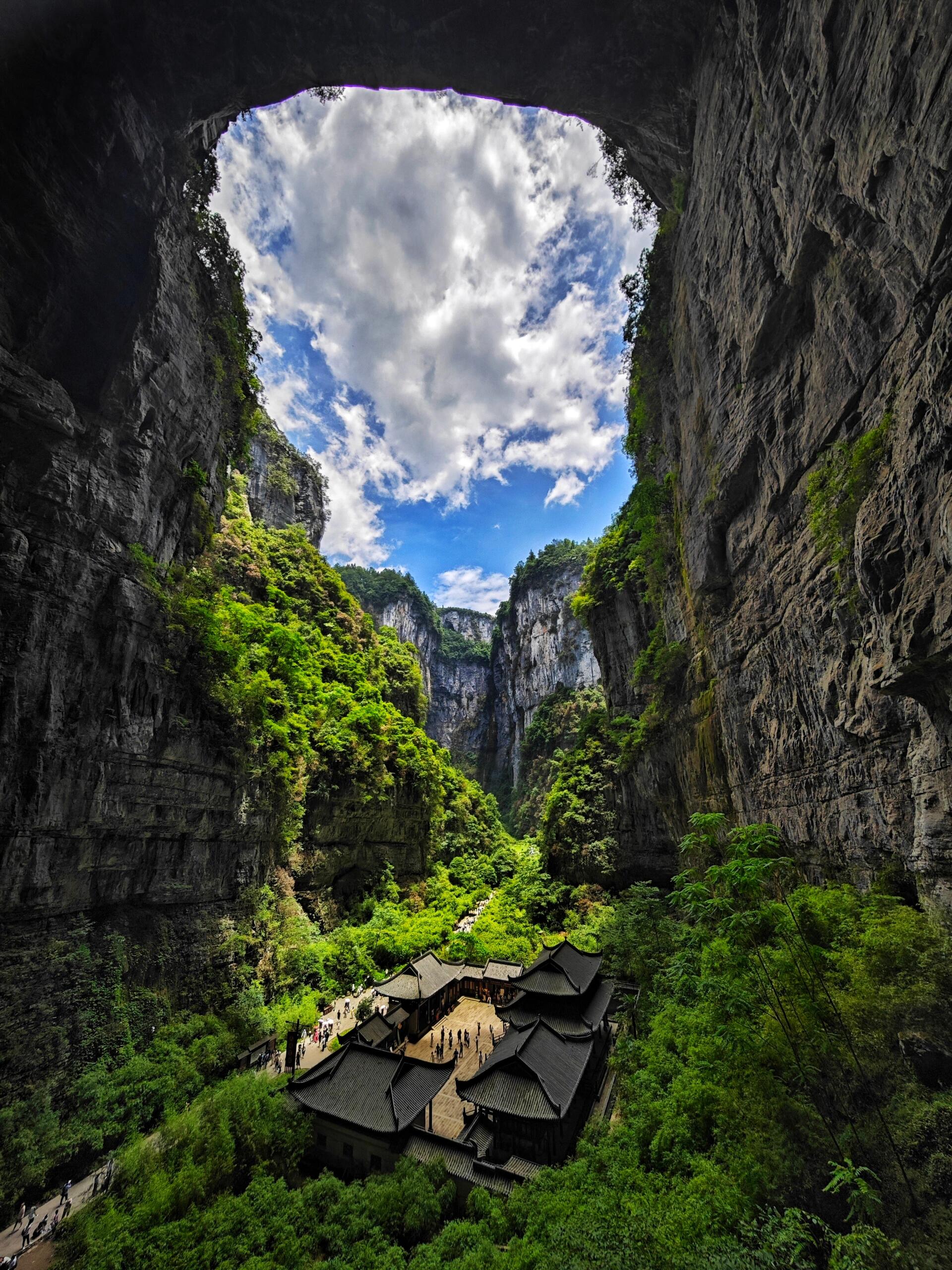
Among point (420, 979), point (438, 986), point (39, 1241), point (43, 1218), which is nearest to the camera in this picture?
point (39, 1241)

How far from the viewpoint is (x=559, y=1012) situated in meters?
16.1

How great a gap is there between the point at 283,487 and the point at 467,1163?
156 feet

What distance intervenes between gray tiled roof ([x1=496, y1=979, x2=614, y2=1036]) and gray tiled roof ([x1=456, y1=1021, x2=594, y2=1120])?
Answer: 4.57 feet

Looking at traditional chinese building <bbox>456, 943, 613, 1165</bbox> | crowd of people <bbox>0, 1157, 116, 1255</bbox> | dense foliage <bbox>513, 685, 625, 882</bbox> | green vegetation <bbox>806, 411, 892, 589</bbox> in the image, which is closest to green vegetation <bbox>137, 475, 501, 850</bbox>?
dense foliage <bbox>513, 685, 625, 882</bbox>

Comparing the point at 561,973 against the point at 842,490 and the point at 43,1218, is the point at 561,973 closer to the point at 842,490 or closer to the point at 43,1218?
the point at 43,1218

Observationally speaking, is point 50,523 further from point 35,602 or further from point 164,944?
point 164,944

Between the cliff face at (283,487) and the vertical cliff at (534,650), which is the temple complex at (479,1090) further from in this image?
the vertical cliff at (534,650)

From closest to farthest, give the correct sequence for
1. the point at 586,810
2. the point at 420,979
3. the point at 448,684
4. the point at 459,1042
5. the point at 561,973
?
the point at 561,973
the point at 459,1042
the point at 420,979
the point at 586,810
the point at 448,684

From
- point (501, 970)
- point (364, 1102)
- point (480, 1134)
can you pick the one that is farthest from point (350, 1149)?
point (501, 970)

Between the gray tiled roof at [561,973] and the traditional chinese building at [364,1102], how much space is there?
4.46m

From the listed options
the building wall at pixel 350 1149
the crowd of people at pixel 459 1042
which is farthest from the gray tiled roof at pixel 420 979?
the building wall at pixel 350 1149

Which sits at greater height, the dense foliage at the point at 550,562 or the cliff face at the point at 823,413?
the dense foliage at the point at 550,562

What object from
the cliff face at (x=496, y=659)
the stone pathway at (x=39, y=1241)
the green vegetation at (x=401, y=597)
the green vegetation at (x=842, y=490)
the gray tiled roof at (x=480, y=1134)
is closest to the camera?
the green vegetation at (x=842, y=490)

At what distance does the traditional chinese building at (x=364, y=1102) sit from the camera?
11.0m
